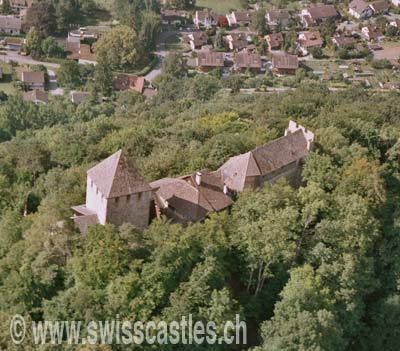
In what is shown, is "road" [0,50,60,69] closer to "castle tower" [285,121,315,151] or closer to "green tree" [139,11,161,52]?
"green tree" [139,11,161,52]

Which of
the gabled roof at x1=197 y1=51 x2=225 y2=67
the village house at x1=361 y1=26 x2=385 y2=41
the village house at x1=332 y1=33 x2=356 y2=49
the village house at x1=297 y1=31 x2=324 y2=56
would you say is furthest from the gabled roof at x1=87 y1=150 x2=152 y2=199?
the village house at x1=361 y1=26 x2=385 y2=41

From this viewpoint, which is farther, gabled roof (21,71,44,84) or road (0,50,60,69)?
road (0,50,60,69)

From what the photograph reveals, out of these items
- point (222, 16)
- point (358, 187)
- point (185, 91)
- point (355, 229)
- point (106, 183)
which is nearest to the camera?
point (106, 183)

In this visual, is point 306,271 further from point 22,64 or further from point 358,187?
point 22,64

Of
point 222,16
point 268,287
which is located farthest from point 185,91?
point 268,287

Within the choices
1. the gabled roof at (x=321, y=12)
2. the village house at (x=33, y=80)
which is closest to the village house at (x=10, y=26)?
the village house at (x=33, y=80)

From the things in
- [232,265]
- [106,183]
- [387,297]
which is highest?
[106,183]

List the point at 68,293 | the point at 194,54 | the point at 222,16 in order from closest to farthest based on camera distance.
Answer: the point at 68,293 → the point at 194,54 → the point at 222,16
